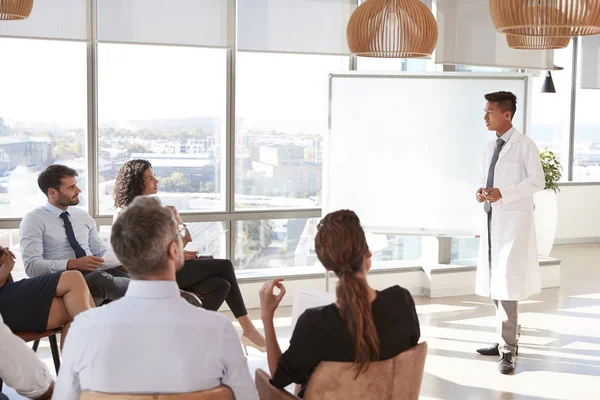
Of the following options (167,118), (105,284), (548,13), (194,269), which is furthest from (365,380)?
(167,118)

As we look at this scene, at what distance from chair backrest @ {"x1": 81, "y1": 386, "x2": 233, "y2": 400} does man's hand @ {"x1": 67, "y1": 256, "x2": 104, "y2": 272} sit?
7.72 feet

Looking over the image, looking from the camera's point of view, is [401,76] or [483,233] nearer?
[483,233]

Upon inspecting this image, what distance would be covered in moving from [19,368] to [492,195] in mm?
3034

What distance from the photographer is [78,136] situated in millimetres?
5996

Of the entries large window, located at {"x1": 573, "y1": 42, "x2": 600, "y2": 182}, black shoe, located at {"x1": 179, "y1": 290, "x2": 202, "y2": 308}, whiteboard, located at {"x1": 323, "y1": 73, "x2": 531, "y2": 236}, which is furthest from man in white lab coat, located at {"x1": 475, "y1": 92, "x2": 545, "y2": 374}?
large window, located at {"x1": 573, "y1": 42, "x2": 600, "y2": 182}

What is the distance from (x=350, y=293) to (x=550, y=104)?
28.3 feet

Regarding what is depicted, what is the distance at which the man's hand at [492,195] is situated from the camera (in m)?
4.79

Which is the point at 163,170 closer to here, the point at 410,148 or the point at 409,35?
the point at 410,148

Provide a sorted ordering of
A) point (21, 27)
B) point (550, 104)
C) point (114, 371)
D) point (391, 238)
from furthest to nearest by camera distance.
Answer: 1. point (550, 104)
2. point (391, 238)
3. point (21, 27)
4. point (114, 371)

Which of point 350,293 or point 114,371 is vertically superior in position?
point 350,293

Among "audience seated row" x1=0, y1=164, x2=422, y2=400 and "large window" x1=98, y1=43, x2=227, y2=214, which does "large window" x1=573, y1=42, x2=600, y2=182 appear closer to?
"large window" x1=98, y1=43, x2=227, y2=214

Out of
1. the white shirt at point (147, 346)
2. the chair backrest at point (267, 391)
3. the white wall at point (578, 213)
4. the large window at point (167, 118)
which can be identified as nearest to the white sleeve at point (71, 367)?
the white shirt at point (147, 346)

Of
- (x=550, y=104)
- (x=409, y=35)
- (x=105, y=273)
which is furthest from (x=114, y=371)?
(x=550, y=104)

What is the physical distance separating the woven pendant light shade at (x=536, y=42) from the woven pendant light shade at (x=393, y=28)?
19.4 inches
